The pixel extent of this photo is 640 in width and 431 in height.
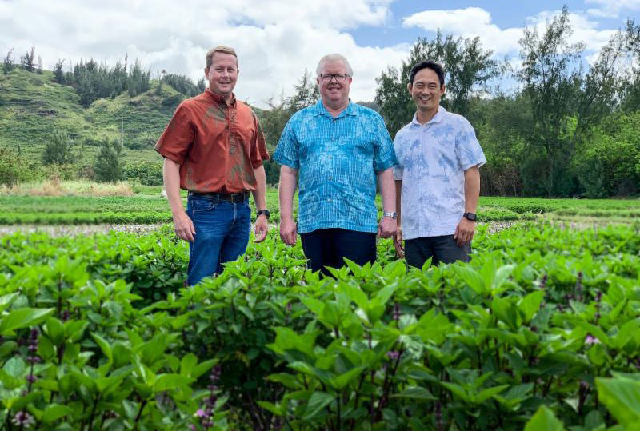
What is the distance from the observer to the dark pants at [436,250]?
150 inches

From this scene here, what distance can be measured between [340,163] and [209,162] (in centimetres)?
95

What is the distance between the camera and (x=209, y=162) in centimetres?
383

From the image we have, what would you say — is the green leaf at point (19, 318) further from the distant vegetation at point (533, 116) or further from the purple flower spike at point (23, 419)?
the distant vegetation at point (533, 116)

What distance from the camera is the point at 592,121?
135 feet

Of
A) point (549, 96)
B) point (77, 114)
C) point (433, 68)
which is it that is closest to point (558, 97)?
point (549, 96)

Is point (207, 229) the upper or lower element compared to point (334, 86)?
lower

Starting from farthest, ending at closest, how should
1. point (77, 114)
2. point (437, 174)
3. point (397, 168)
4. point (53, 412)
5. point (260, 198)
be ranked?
point (77, 114) → point (260, 198) → point (397, 168) → point (437, 174) → point (53, 412)

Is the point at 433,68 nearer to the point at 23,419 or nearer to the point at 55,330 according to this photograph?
the point at 55,330

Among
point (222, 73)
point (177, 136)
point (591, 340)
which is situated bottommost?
point (591, 340)

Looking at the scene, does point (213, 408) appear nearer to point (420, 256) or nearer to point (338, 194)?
point (338, 194)

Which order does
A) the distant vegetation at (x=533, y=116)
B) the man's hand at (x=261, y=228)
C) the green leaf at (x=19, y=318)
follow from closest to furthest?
the green leaf at (x=19, y=318), the man's hand at (x=261, y=228), the distant vegetation at (x=533, y=116)

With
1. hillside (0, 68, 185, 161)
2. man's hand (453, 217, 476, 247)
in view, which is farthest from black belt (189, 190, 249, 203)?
hillside (0, 68, 185, 161)

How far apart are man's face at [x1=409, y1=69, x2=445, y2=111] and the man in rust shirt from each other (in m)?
1.29

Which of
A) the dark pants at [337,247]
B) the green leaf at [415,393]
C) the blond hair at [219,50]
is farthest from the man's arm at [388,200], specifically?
the green leaf at [415,393]
